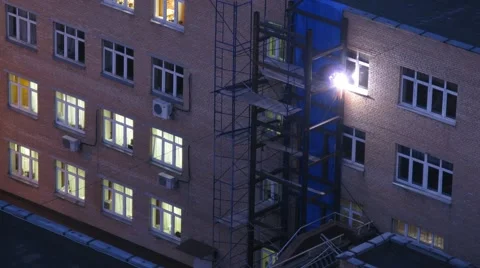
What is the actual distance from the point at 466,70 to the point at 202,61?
36.8 feet

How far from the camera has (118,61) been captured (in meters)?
71.8

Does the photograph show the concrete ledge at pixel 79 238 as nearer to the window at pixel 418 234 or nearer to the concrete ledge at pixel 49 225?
the concrete ledge at pixel 49 225

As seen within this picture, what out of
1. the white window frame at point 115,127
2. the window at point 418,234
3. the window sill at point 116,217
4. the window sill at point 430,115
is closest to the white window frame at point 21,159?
the window sill at point 116,217

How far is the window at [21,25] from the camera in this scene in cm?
7412

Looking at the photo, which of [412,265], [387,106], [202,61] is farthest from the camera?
[202,61]

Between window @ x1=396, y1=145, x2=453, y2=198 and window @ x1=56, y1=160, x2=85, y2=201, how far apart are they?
15.0 metres

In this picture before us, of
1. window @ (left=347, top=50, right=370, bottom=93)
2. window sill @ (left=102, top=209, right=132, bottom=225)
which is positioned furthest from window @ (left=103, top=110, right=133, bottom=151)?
window @ (left=347, top=50, right=370, bottom=93)

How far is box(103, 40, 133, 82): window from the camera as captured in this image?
234ft

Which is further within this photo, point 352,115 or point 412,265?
point 352,115

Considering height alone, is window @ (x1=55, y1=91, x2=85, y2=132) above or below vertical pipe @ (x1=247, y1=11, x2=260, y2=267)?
above

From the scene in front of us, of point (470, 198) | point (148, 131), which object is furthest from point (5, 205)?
→ point (470, 198)

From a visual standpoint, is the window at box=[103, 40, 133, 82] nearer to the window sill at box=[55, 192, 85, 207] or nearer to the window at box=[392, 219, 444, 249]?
→ the window sill at box=[55, 192, 85, 207]

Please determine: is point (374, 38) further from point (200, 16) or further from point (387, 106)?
point (200, 16)

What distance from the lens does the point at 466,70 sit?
6109 centimetres
